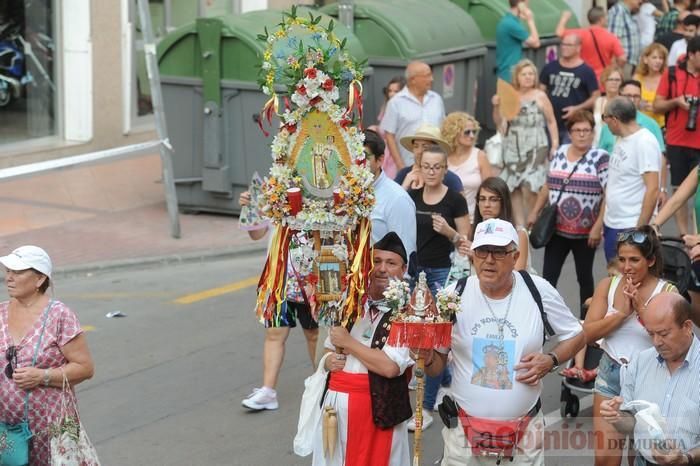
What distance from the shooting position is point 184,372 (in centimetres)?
1008

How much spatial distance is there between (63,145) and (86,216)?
9.56ft

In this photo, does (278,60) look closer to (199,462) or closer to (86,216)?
(199,462)

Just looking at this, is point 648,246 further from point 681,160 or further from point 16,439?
point 681,160

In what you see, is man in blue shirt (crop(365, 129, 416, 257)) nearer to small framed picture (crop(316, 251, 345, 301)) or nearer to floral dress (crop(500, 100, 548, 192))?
small framed picture (crop(316, 251, 345, 301))

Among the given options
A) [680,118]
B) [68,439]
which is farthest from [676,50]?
[68,439]

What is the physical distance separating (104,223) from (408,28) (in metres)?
4.67

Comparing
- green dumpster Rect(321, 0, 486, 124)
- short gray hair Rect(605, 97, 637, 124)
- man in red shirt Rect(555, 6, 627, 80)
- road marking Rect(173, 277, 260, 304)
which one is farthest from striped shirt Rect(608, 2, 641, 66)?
short gray hair Rect(605, 97, 637, 124)

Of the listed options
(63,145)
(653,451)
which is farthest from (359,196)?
(63,145)

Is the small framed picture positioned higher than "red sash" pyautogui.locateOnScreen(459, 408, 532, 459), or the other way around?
the small framed picture

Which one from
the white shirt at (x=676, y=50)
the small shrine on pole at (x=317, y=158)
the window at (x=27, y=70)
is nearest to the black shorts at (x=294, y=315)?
the small shrine on pole at (x=317, y=158)

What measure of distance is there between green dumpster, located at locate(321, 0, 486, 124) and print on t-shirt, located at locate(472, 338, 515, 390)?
9.89 meters

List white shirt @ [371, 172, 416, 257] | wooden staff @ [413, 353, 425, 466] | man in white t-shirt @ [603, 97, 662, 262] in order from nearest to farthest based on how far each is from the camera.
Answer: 1. wooden staff @ [413, 353, 425, 466]
2. white shirt @ [371, 172, 416, 257]
3. man in white t-shirt @ [603, 97, 662, 262]

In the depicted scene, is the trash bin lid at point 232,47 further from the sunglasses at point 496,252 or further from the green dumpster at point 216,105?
the sunglasses at point 496,252

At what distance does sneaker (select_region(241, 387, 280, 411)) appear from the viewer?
916 centimetres
